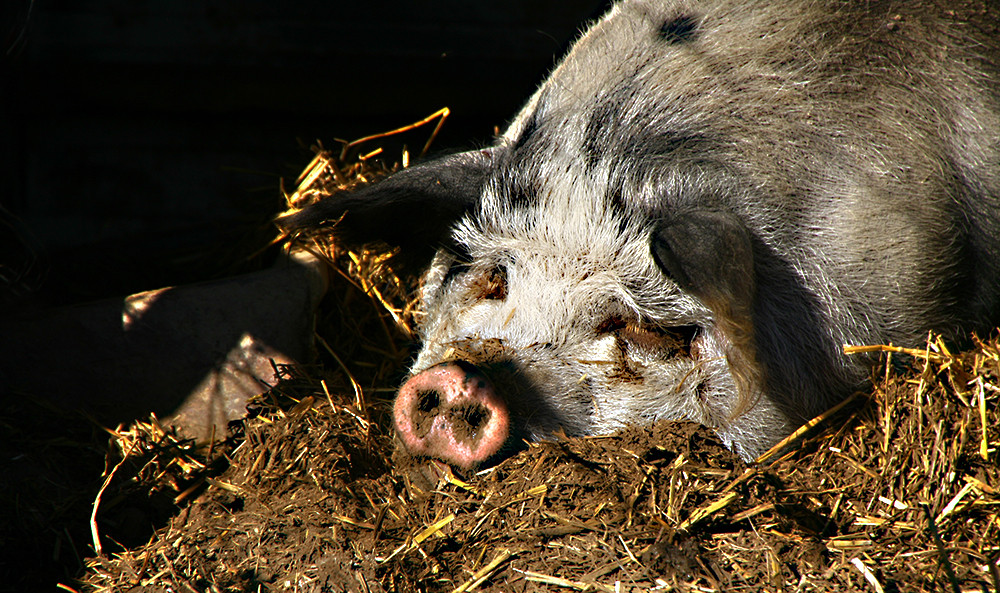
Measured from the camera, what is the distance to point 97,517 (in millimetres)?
2123

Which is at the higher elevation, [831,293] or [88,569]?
[831,293]

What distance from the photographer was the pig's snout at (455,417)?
1.89 metres

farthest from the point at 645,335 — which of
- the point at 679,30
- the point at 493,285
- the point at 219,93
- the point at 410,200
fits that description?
the point at 219,93

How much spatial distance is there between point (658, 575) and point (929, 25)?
1.95m

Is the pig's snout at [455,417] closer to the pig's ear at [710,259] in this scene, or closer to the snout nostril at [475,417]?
the snout nostril at [475,417]

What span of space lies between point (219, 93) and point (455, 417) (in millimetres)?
2490

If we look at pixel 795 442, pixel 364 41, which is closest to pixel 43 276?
pixel 364 41

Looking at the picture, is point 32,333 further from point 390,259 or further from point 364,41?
point 364,41

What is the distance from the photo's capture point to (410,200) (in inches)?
89.9

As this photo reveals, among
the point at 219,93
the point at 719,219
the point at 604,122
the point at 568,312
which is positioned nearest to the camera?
the point at 719,219

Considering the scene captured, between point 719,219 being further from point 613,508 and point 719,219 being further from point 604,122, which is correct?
point 613,508

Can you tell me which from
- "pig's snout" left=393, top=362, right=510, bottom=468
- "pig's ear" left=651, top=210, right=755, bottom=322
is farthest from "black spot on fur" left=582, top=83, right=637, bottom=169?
"pig's snout" left=393, top=362, right=510, bottom=468

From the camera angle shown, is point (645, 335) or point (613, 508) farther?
point (645, 335)

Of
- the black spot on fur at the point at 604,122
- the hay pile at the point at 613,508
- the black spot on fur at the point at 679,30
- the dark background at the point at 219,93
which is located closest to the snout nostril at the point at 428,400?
the hay pile at the point at 613,508
